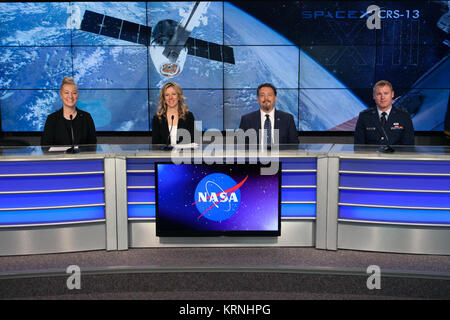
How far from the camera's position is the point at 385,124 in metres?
3.41

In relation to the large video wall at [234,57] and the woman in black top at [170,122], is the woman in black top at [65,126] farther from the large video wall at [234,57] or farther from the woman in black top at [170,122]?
the large video wall at [234,57]

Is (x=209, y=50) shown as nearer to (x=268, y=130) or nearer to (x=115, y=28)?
(x=115, y=28)

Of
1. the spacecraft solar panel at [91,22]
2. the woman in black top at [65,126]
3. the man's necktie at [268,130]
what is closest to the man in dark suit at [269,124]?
the man's necktie at [268,130]

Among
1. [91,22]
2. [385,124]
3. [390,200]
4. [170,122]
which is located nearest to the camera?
[390,200]

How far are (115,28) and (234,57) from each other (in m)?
1.77

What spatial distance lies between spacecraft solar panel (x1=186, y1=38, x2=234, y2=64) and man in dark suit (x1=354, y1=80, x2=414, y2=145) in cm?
321

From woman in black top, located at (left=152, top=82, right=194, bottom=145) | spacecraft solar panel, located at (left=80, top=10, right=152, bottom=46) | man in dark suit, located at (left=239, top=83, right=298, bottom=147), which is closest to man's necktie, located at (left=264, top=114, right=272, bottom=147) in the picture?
man in dark suit, located at (left=239, top=83, right=298, bottom=147)

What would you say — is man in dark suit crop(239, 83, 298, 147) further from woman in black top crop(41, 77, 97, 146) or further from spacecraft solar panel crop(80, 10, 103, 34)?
spacecraft solar panel crop(80, 10, 103, 34)

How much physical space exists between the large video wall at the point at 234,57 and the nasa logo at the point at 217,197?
3.50 m

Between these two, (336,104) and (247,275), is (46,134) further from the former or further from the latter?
(336,104)

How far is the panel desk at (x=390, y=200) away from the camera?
2906 millimetres

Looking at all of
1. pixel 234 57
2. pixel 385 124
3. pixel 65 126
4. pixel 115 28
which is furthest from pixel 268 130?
pixel 115 28

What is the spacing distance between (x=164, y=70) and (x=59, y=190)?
144 inches

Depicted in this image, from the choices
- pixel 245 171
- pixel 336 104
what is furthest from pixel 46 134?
pixel 336 104
